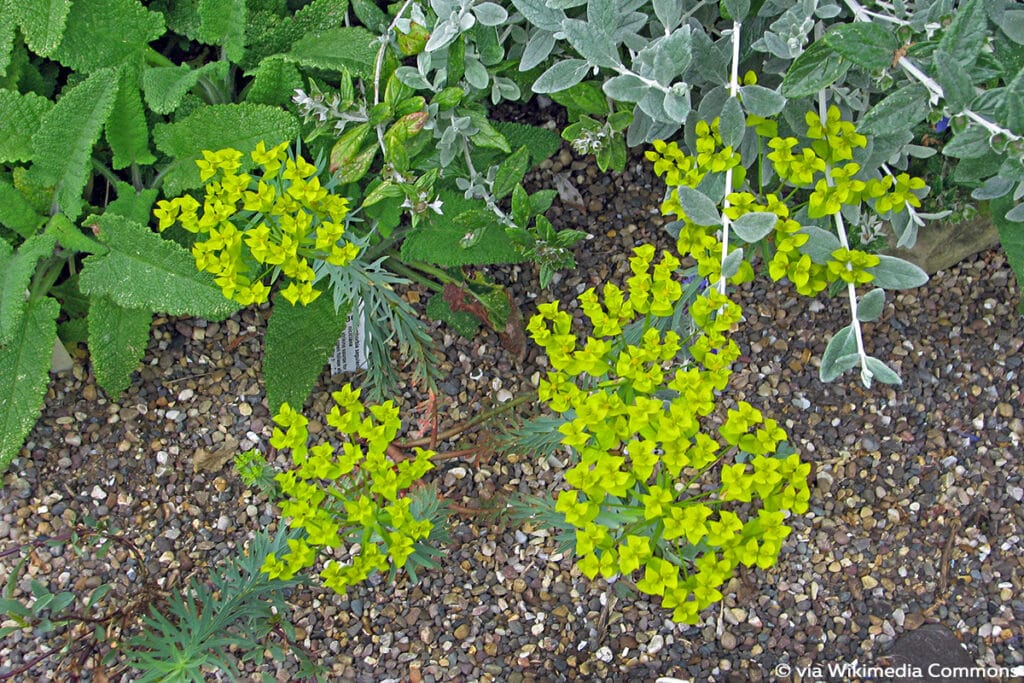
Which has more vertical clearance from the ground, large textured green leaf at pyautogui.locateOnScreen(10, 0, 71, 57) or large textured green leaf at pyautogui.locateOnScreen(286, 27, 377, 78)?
large textured green leaf at pyautogui.locateOnScreen(10, 0, 71, 57)

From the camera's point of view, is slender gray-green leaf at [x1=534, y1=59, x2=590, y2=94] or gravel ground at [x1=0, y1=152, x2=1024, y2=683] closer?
slender gray-green leaf at [x1=534, y1=59, x2=590, y2=94]

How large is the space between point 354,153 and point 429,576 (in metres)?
0.76

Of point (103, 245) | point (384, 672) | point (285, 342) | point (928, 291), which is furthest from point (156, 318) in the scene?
point (928, 291)

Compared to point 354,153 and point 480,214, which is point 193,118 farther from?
point 480,214

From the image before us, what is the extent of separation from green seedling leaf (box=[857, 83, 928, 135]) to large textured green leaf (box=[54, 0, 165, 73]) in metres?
1.27

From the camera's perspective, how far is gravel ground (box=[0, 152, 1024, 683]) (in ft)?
5.47

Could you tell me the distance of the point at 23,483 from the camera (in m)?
1.80

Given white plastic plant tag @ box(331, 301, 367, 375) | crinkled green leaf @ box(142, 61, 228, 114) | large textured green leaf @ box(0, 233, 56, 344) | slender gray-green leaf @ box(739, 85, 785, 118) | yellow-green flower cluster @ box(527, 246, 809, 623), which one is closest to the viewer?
yellow-green flower cluster @ box(527, 246, 809, 623)

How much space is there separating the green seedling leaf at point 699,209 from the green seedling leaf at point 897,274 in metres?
0.25

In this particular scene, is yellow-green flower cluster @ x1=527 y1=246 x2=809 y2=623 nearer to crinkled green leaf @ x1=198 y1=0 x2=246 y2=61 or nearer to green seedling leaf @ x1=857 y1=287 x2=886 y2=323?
green seedling leaf @ x1=857 y1=287 x2=886 y2=323

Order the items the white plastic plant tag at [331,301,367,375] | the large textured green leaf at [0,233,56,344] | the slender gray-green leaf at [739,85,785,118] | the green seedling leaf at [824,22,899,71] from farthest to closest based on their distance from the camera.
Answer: the white plastic plant tag at [331,301,367,375], the large textured green leaf at [0,233,56,344], the slender gray-green leaf at [739,85,785,118], the green seedling leaf at [824,22,899,71]

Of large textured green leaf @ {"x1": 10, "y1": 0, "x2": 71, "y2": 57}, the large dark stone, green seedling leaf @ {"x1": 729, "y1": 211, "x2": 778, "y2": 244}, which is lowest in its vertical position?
the large dark stone

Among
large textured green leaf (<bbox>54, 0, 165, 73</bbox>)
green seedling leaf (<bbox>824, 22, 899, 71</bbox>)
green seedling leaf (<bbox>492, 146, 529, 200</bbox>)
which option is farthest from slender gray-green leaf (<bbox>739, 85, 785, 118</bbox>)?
large textured green leaf (<bbox>54, 0, 165, 73</bbox>)

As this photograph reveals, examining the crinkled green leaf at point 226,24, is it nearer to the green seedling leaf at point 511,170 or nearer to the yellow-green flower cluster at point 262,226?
the yellow-green flower cluster at point 262,226
